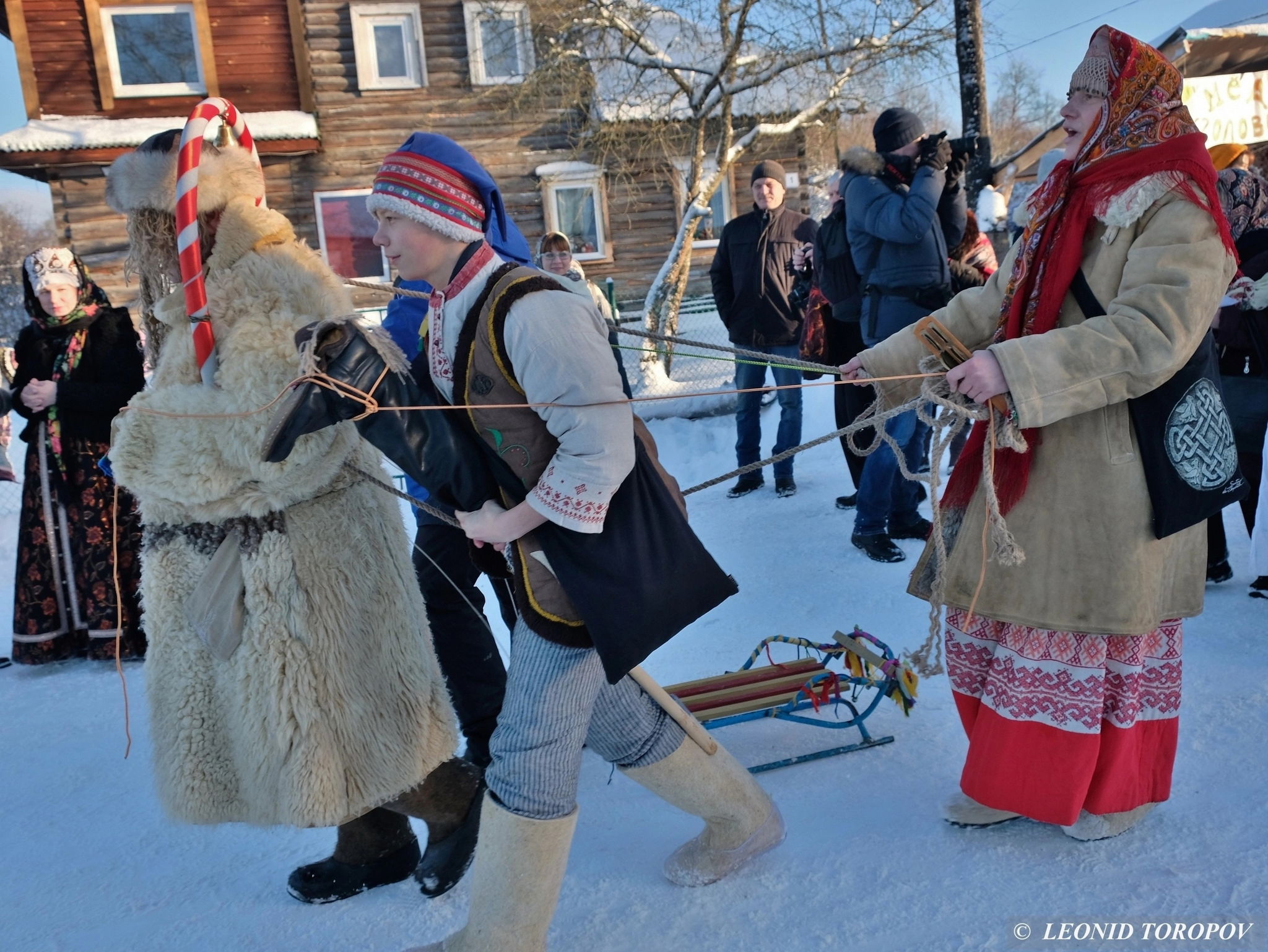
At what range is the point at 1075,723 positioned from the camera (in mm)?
2068

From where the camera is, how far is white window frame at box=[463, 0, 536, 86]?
43.7 feet

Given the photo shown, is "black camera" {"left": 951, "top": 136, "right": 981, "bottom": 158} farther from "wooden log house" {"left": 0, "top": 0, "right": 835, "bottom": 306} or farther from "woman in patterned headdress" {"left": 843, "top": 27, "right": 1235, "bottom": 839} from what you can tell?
"wooden log house" {"left": 0, "top": 0, "right": 835, "bottom": 306}

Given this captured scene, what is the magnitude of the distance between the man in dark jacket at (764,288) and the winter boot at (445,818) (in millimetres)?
3877

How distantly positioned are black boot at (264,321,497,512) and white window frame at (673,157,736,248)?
1188 cm

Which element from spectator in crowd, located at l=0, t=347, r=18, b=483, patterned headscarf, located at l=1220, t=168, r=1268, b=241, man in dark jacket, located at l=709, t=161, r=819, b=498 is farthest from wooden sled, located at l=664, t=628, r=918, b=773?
spectator in crowd, located at l=0, t=347, r=18, b=483

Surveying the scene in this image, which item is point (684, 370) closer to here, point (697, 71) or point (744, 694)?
point (697, 71)

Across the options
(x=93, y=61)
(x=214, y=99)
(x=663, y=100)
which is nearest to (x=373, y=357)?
(x=214, y=99)

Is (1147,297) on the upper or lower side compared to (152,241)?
lower

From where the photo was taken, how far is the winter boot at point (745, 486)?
596cm

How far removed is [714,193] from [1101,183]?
1209cm

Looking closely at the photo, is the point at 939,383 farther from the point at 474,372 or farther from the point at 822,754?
the point at 822,754

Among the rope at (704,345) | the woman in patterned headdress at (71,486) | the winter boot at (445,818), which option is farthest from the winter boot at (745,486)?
the winter boot at (445,818)

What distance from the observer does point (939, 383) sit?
201 centimetres

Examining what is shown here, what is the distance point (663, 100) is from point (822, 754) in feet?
40.4
